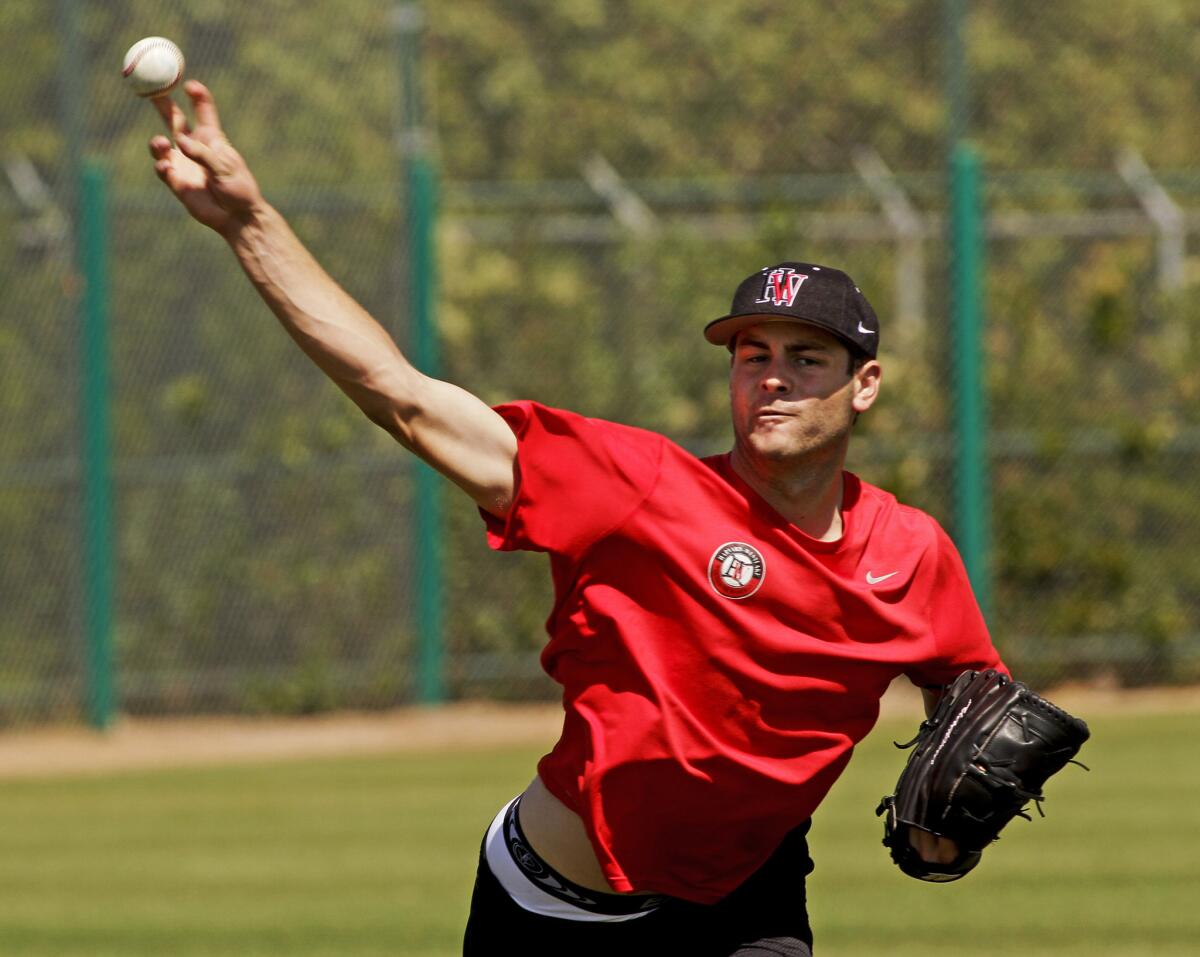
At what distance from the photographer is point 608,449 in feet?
13.6

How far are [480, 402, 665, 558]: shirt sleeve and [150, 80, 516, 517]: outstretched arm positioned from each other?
0.09 metres

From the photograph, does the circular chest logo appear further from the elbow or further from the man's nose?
the elbow

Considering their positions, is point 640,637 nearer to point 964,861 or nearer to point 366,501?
point 964,861

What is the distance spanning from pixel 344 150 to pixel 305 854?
6.55 meters

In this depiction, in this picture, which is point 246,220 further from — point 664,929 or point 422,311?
point 422,311

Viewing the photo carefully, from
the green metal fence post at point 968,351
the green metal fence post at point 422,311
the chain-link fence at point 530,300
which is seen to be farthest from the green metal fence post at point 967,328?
the green metal fence post at point 422,311

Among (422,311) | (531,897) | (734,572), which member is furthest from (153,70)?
(422,311)

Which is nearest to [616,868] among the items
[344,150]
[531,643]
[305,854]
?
[305,854]

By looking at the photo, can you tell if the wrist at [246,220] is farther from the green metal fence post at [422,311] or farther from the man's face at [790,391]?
the green metal fence post at [422,311]

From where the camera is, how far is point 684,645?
4.22 metres

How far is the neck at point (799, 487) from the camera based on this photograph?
4352 mm

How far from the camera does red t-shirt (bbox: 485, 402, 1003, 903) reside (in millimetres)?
4141

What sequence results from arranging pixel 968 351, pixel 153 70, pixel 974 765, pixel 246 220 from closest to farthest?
pixel 246 220, pixel 153 70, pixel 974 765, pixel 968 351

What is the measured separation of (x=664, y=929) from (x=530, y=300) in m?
10.7
